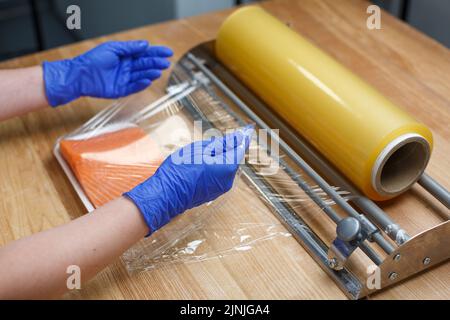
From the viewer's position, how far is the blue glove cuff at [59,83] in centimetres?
133

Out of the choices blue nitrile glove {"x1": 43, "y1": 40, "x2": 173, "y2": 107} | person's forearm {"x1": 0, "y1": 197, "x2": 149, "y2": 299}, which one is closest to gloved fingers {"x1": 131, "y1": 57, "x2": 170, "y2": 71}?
blue nitrile glove {"x1": 43, "y1": 40, "x2": 173, "y2": 107}

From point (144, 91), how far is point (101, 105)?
0.38 feet

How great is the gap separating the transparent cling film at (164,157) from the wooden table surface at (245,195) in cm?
2

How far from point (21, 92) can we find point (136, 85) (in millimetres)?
272

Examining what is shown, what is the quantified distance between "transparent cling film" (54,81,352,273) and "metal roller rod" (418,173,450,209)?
0.16 meters

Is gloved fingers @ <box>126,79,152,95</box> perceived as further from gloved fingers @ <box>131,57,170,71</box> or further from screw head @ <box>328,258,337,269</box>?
screw head @ <box>328,258,337,269</box>

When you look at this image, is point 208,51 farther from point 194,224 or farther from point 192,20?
point 194,224

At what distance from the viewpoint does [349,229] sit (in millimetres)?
959

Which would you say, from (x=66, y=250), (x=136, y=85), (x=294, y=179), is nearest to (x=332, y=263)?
(x=294, y=179)

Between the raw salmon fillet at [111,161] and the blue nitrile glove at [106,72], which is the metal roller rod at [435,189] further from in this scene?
the blue nitrile glove at [106,72]

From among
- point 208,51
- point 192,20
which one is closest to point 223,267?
point 208,51

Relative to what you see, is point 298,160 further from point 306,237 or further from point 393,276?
point 393,276
